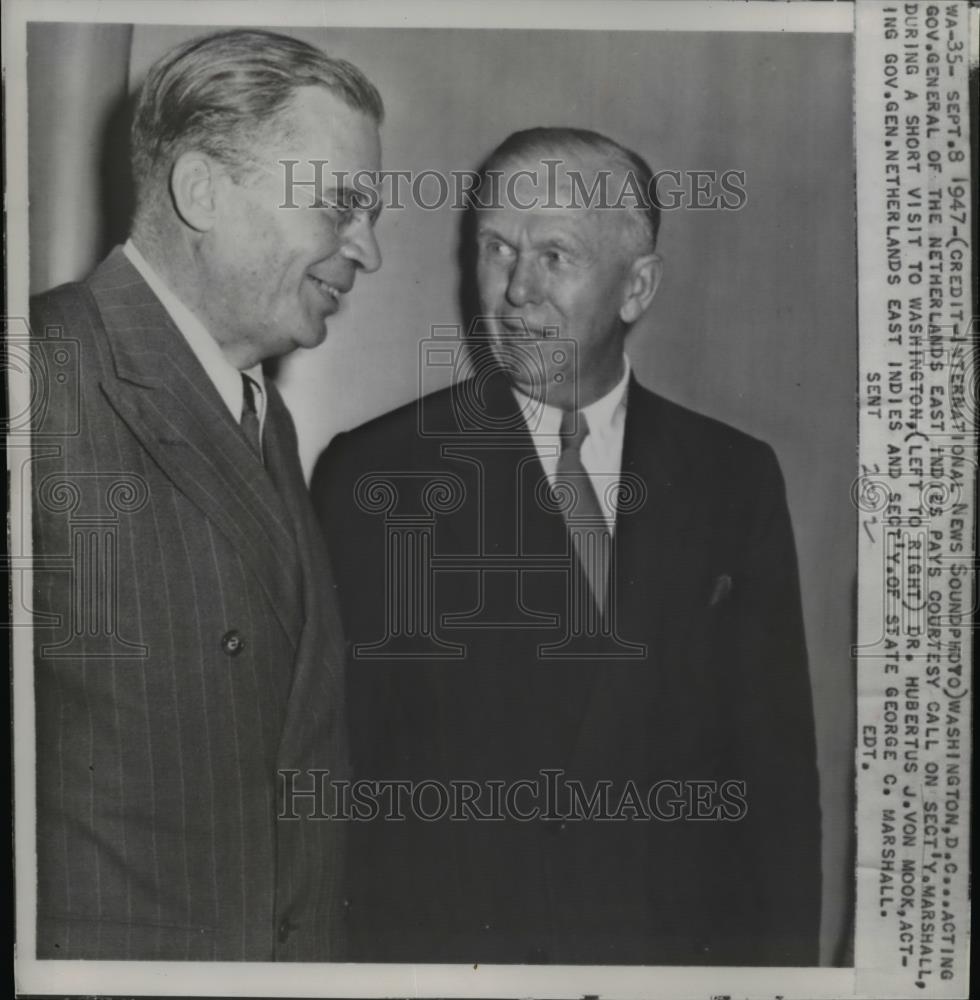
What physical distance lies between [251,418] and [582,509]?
0.43m

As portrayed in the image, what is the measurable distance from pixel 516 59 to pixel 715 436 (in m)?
0.53

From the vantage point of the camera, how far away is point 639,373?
1.41 metres

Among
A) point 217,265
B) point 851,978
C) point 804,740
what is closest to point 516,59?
point 217,265

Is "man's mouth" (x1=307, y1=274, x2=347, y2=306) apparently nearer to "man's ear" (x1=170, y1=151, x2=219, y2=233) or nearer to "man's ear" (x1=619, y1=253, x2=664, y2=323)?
"man's ear" (x1=170, y1=151, x2=219, y2=233)

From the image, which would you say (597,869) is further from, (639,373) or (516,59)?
(516,59)

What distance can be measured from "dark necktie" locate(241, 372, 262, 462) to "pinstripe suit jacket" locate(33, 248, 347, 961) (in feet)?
0.04

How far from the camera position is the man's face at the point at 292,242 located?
1.37 metres

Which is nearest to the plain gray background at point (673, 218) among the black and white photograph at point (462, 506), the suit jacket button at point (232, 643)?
the black and white photograph at point (462, 506)

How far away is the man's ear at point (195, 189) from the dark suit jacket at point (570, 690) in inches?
12.5

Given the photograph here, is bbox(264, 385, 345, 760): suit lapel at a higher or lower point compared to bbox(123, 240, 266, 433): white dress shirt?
lower

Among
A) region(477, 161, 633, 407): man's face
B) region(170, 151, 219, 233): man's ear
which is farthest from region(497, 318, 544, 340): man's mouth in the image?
region(170, 151, 219, 233): man's ear

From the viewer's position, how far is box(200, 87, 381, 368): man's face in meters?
1.37

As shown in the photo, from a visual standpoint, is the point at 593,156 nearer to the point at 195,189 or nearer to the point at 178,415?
the point at 195,189

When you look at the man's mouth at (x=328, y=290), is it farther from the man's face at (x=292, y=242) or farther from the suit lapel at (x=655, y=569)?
the suit lapel at (x=655, y=569)
